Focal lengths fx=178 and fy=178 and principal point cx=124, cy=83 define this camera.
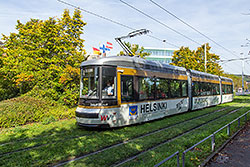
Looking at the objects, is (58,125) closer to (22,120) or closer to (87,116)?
(22,120)

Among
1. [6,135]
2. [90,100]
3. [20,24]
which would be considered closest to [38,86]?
[6,135]

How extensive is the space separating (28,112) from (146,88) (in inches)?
269

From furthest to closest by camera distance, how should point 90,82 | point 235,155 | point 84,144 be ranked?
point 90,82 → point 84,144 → point 235,155

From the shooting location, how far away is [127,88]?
900 cm

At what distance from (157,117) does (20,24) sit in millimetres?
19256

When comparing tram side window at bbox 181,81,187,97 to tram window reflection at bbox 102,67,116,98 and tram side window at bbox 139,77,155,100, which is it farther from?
tram window reflection at bbox 102,67,116,98

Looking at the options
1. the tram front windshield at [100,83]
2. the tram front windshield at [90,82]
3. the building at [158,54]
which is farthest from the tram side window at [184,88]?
the building at [158,54]

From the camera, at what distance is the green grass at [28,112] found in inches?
366

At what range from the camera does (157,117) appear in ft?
35.8

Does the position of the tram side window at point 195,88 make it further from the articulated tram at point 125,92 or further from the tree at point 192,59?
the tree at point 192,59

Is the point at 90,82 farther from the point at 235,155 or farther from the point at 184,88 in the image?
the point at 184,88

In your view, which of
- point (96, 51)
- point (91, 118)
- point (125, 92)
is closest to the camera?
point (91, 118)

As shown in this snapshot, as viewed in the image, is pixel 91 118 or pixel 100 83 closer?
pixel 91 118

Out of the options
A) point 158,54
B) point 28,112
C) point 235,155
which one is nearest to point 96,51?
point 28,112
